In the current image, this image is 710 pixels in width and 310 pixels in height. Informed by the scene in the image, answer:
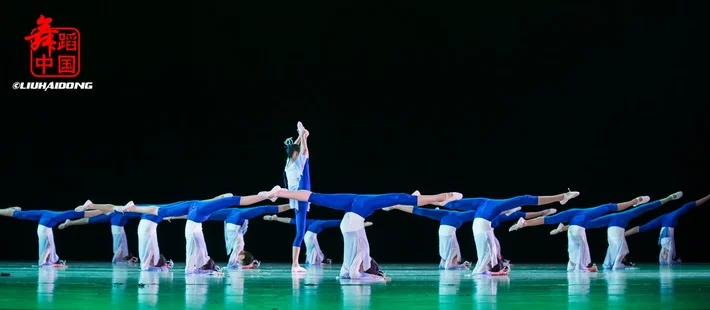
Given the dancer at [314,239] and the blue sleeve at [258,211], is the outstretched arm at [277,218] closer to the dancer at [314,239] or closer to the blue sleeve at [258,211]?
the dancer at [314,239]

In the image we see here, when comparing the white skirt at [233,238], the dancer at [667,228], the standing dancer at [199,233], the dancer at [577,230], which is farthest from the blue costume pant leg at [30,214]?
the dancer at [667,228]

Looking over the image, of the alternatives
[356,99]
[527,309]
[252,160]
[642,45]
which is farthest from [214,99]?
[527,309]

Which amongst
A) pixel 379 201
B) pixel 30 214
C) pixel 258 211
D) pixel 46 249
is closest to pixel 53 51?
pixel 30 214

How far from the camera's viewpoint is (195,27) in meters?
16.8

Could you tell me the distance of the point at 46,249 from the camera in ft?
48.2

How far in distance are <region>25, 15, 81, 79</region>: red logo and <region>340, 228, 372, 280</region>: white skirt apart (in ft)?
31.3

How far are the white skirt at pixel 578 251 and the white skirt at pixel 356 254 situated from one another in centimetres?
436

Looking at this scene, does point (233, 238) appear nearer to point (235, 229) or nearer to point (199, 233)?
point (235, 229)

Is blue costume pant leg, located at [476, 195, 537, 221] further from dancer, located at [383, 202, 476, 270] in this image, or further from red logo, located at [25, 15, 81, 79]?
red logo, located at [25, 15, 81, 79]

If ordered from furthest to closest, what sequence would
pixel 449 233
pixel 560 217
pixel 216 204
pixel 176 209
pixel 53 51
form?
pixel 53 51
pixel 449 233
pixel 560 217
pixel 176 209
pixel 216 204

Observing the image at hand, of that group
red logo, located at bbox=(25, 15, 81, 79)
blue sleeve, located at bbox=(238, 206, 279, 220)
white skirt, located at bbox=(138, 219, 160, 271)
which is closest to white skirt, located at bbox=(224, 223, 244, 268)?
blue sleeve, located at bbox=(238, 206, 279, 220)

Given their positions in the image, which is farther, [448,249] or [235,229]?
[448,249]

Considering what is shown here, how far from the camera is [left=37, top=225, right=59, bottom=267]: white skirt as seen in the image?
1455 centimetres

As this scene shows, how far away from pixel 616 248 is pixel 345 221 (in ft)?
21.4
